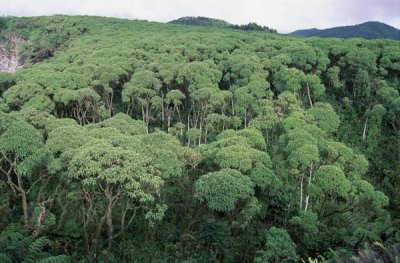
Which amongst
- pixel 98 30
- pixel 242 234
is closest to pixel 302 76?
pixel 242 234

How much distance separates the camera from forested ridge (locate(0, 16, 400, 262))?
2114 cm

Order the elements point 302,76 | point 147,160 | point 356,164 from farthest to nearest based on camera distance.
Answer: point 302,76 → point 356,164 → point 147,160

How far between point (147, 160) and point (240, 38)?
45.0 meters

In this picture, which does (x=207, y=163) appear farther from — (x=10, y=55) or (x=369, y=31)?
(x=369, y=31)

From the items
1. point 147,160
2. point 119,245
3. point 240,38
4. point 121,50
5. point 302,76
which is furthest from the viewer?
point 240,38

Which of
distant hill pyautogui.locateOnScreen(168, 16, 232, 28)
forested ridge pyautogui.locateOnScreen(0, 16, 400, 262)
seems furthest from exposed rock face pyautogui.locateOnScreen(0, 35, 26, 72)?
distant hill pyautogui.locateOnScreen(168, 16, 232, 28)

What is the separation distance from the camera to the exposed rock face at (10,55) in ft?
243

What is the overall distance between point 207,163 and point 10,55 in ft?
235

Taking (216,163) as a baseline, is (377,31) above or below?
above

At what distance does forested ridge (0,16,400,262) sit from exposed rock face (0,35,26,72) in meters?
31.3

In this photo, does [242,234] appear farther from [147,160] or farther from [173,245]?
[147,160]

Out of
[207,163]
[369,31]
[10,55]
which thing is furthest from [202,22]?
[207,163]

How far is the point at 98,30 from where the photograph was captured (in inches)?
3300

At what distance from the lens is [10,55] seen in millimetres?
82812
